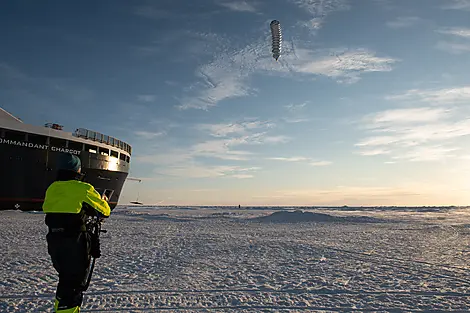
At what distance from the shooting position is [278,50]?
13516mm

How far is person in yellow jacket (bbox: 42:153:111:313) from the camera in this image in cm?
317

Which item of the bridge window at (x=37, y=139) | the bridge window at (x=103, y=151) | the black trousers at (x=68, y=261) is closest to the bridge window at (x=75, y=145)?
the bridge window at (x=37, y=139)

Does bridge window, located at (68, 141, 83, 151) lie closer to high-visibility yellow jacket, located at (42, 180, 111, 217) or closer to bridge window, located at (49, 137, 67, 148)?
bridge window, located at (49, 137, 67, 148)

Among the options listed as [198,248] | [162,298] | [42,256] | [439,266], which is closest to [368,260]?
[439,266]

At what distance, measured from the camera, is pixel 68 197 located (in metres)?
3.21

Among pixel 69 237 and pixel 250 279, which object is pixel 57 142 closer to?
pixel 250 279

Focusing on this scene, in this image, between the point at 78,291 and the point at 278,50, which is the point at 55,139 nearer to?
the point at 278,50

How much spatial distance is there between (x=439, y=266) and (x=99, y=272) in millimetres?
7678

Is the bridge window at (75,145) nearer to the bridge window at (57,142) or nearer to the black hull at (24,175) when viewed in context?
the bridge window at (57,142)

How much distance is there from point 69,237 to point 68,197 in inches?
15.5

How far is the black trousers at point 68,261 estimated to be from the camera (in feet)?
10.4

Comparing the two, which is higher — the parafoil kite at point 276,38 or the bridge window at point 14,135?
the parafoil kite at point 276,38

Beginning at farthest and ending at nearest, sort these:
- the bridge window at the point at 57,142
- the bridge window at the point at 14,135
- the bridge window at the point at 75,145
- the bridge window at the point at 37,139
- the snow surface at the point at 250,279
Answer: the bridge window at the point at 75,145, the bridge window at the point at 57,142, the bridge window at the point at 37,139, the bridge window at the point at 14,135, the snow surface at the point at 250,279

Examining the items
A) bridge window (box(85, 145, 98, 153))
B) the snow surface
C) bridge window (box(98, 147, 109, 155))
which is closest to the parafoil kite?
the snow surface
